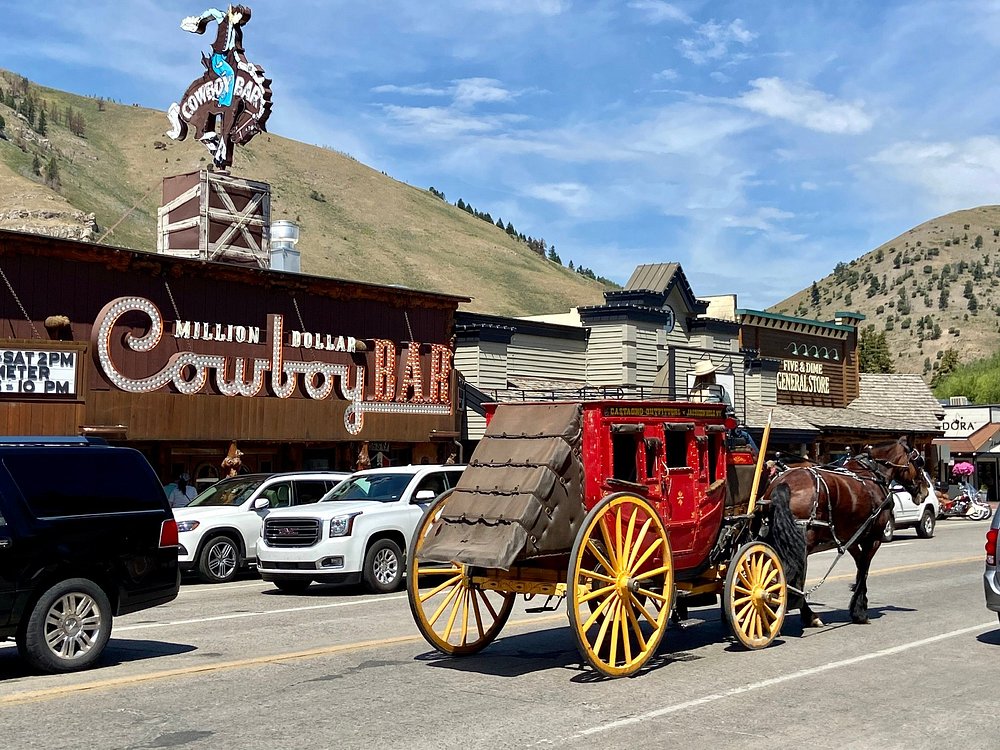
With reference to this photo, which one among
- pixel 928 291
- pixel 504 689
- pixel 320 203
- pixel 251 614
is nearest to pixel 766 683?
pixel 504 689

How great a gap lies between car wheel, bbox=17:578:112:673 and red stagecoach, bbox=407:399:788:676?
2.94m

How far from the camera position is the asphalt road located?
801cm

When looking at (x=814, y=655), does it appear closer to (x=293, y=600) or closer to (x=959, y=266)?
(x=293, y=600)

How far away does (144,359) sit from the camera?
25078 millimetres

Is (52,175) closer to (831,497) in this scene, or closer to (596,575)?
(831,497)

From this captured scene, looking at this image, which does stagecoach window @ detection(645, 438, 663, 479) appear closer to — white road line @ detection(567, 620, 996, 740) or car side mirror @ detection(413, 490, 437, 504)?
white road line @ detection(567, 620, 996, 740)

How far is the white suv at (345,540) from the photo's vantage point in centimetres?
1683

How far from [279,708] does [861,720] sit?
4.29m

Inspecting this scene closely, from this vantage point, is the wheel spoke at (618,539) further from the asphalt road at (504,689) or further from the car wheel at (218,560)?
the car wheel at (218,560)

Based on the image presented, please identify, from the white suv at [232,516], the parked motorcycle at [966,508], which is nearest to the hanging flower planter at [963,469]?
the parked motorcycle at [966,508]

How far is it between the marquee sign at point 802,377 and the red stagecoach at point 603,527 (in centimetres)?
3642

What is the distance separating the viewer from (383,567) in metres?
17.3

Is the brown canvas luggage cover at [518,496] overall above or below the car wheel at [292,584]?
above

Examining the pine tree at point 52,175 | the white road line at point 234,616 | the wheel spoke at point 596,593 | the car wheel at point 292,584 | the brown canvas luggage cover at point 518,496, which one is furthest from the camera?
the pine tree at point 52,175
